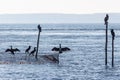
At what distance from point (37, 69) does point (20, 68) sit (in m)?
2.32

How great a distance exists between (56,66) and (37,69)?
5.10 m

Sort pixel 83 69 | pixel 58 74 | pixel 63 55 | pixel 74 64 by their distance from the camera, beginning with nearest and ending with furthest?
pixel 58 74 → pixel 83 69 → pixel 74 64 → pixel 63 55

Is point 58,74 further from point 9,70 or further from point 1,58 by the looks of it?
point 1,58

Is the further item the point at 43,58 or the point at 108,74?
the point at 43,58

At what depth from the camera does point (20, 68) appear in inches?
3086

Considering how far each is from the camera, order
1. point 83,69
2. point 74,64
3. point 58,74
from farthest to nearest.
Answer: point 74,64
point 83,69
point 58,74

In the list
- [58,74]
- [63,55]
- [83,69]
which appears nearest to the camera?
[58,74]

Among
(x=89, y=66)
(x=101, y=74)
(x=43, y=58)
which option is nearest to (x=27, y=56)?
(x=43, y=58)

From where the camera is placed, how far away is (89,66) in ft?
277

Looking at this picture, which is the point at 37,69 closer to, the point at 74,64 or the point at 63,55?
the point at 74,64

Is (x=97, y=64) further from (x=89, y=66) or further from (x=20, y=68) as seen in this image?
(x=20, y=68)

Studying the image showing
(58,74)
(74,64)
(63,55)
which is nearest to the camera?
(58,74)

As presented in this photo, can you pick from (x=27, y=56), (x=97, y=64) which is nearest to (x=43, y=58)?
(x=27, y=56)

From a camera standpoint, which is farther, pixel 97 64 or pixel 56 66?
pixel 97 64
